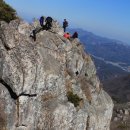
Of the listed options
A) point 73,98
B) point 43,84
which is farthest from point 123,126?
point 43,84

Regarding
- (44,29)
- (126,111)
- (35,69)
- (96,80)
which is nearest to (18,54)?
(35,69)

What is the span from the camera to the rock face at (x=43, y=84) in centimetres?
3972

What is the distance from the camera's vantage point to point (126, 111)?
15488 cm

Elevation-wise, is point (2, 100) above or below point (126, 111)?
above

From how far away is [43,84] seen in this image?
42.8 m

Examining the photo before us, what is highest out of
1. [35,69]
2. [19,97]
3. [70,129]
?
[35,69]

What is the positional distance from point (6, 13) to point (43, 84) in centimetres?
971

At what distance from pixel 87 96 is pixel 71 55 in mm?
5939

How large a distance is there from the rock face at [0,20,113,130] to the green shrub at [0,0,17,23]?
6.57ft

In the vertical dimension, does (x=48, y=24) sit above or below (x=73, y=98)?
above

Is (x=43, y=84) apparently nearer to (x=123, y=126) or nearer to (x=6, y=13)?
(x=6, y=13)

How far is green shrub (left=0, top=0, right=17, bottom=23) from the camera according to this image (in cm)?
4522

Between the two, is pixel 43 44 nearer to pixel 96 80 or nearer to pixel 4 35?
pixel 4 35

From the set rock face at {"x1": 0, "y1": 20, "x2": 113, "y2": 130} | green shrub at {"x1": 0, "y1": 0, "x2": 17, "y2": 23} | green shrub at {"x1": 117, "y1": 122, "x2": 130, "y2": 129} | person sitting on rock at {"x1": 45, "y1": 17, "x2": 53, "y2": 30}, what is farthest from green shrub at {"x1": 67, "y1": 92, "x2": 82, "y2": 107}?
green shrub at {"x1": 117, "y1": 122, "x2": 130, "y2": 129}
